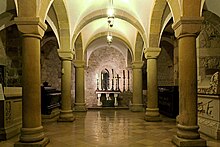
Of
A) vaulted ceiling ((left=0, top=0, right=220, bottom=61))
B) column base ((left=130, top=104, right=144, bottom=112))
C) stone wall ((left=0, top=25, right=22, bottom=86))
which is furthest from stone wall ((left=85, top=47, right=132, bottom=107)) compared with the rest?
vaulted ceiling ((left=0, top=0, right=220, bottom=61))

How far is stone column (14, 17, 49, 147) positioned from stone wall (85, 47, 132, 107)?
516 inches

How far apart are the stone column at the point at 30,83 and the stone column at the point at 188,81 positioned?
8.38 feet

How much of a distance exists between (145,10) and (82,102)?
5.75 meters

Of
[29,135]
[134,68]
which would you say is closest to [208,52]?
[29,135]

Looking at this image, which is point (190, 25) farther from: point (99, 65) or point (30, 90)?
point (99, 65)

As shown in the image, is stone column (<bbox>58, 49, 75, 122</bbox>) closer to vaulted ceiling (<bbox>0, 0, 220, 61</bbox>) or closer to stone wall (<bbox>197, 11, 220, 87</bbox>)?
vaulted ceiling (<bbox>0, 0, 220, 61</bbox>)

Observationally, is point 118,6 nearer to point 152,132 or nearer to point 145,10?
point 145,10

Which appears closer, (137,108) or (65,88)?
(65,88)

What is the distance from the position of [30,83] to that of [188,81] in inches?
112

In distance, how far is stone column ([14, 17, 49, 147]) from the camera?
4.31m

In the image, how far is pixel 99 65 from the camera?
57.9 ft

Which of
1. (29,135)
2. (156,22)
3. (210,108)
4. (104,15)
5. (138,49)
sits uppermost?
(104,15)

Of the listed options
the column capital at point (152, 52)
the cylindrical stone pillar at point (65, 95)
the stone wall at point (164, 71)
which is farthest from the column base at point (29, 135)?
the stone wall at point (164, 71)

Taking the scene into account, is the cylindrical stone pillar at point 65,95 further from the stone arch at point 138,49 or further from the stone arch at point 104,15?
the stone arch at point 138,49
